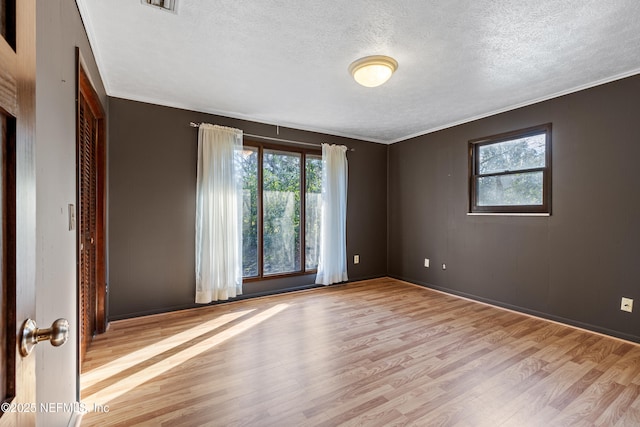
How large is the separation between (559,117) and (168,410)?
14.1 ft

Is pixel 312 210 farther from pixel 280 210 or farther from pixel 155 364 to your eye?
pixel 155 364

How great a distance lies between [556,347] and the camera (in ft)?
8.52

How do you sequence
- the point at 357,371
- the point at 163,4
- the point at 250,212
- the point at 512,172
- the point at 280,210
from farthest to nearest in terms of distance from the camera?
the point at 280,210 → the point at 250,212 → the point at 512,172 → the point at 357,371 → the point at 163,4

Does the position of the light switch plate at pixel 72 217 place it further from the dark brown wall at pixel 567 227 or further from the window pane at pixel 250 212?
the dark brown wall at pixel 567 227

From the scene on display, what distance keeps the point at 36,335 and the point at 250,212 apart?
133 inches

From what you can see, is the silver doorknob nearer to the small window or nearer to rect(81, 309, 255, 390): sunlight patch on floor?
rect(81, 309, 255, 390): sunlight patch on floor

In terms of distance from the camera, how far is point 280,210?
166 inches

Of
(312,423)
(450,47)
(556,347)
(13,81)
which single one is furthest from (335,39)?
(556,347)

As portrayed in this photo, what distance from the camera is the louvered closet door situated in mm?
2281

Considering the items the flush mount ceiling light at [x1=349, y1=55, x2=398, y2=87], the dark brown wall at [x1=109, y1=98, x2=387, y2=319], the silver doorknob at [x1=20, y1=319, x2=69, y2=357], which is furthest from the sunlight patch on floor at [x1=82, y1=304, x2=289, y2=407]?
the flush mount ceiling light at [x1=349, y1=55, x2=398, y2=87]

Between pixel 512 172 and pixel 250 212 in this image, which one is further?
pixel 250 212

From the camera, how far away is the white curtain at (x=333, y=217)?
14.6ft

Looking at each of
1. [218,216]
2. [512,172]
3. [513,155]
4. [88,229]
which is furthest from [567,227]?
[88,229]

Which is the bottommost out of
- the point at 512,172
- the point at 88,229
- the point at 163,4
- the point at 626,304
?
the point at 626,304
